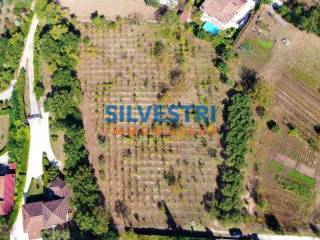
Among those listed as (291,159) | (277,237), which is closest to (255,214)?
(277,237)

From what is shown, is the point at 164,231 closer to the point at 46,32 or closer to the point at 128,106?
the point at 128,106

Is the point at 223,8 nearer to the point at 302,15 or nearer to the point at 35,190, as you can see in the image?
the point at 302,15

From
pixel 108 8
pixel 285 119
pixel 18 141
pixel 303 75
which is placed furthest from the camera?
pixel 108 8

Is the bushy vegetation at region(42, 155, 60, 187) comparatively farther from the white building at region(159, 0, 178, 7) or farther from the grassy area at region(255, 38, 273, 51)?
the grassy area at region(255, 38, 273, 51)

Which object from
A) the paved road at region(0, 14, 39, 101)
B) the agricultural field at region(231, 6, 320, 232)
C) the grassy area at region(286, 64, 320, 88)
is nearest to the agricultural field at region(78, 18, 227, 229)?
the agricultural field at region(231, 6, 320, 232)

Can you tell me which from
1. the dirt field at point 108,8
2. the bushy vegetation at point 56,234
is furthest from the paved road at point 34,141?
the dirt field at point 108,8

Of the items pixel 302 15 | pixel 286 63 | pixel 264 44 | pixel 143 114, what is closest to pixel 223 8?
pixel 264 44
